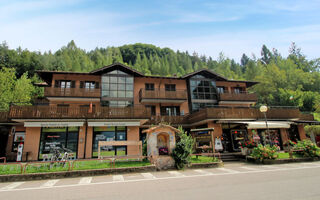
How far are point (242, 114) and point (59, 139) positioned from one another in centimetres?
1914

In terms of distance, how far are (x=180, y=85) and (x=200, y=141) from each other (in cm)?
1063

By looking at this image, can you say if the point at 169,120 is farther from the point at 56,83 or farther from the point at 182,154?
the point at 56,83

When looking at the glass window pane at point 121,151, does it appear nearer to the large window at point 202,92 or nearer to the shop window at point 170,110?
the shop window at point 170,110

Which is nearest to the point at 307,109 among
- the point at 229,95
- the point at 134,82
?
the point at 229,95

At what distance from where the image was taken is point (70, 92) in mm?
19516

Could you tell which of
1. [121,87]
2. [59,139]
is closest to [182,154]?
[59,139]

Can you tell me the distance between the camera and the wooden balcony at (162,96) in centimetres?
2139

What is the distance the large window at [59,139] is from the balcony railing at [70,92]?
425 cm

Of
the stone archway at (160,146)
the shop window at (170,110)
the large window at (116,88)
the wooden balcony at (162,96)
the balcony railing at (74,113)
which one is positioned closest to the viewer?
the stone archway at (160,146)

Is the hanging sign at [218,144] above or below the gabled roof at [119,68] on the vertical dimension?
below

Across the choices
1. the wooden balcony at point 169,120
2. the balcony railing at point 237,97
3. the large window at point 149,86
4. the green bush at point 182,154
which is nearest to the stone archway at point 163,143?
the green bush at point 182,154

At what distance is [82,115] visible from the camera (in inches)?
654

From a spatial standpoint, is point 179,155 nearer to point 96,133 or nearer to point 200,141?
point 200,141

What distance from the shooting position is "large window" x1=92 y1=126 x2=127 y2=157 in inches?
674
